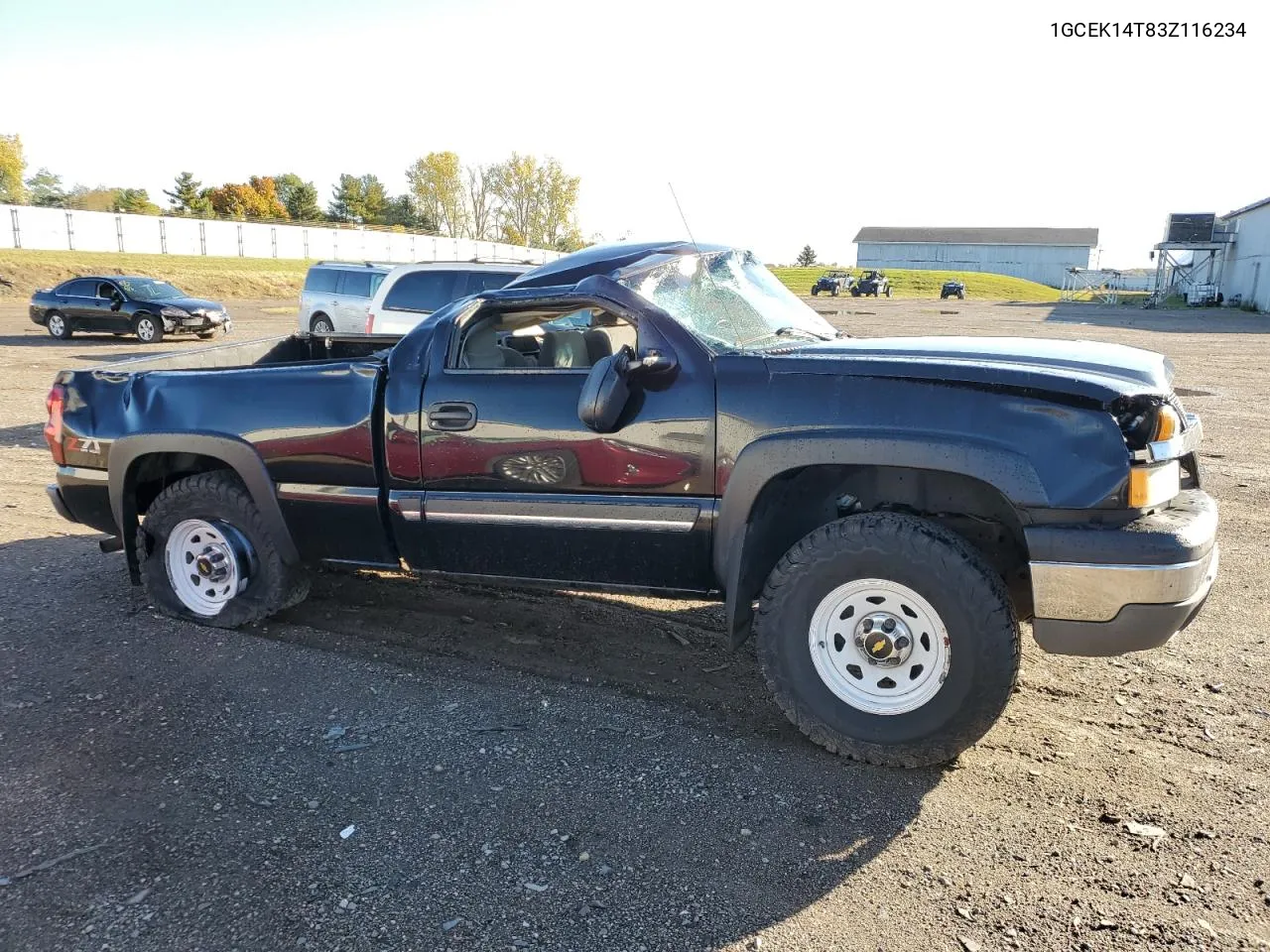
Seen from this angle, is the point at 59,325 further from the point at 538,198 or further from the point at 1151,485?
the point at 538,198

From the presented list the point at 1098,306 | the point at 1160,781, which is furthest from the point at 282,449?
the point at 1098,306

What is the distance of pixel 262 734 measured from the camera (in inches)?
152

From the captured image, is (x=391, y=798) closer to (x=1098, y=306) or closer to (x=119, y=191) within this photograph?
(x=1098, y=306)

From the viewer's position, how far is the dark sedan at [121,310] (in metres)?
22.4

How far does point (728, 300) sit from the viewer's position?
436cm

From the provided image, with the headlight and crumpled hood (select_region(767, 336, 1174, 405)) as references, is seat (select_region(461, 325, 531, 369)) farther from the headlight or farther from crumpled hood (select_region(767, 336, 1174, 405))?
the headlight

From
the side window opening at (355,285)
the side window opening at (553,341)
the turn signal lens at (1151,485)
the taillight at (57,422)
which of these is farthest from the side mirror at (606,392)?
the side window opening at (355,285)

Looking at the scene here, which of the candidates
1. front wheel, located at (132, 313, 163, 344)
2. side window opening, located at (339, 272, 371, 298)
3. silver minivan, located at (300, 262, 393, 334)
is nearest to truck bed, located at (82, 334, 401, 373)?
silver minivan, located at (300, 262, 393, 334)

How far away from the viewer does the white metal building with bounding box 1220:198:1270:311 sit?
47.4 metres

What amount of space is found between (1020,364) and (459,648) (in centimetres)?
292

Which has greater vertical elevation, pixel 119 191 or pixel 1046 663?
pixel 119 191

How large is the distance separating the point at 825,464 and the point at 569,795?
5.08 ft

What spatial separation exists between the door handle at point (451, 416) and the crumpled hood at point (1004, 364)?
4.48 feet

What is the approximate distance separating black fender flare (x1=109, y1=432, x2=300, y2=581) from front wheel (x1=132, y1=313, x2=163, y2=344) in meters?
19.6
